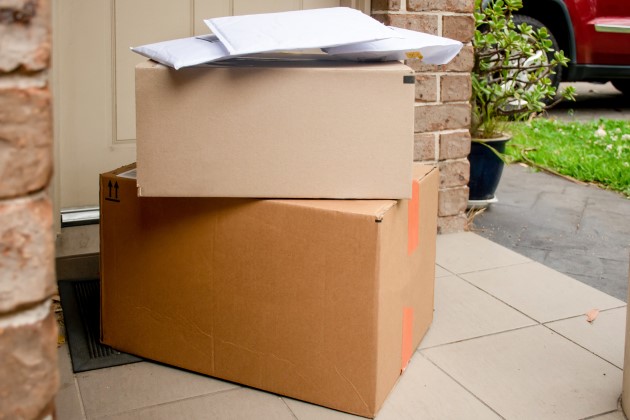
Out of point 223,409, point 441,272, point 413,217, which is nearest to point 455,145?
point 441,272

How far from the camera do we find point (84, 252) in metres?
2.46

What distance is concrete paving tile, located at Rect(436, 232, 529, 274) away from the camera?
277 centimetres

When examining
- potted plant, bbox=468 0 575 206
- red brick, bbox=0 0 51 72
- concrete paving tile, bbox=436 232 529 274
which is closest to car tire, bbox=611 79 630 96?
potted plant, bbox=468 0 575 206

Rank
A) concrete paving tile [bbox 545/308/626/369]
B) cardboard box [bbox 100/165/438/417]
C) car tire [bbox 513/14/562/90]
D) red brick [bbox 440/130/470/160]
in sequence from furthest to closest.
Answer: car tire [bbox 513/14/562/90], red brick [bbox 440/130/470/160], concrete paving tile [bbox 545/308/626/369], cardboard box [bbox 100/165/438/417]

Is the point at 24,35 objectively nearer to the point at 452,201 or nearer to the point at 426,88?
the point at 426,88

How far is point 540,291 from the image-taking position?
2557 millimetres

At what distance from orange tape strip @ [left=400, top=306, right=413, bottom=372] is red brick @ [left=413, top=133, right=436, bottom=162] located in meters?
1.11

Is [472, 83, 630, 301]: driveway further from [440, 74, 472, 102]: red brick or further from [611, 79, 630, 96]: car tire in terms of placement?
[611, 79, 630, 96]: car tire

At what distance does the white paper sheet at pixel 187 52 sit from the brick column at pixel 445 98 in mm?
1244

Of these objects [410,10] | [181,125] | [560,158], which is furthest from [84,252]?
[560,158]

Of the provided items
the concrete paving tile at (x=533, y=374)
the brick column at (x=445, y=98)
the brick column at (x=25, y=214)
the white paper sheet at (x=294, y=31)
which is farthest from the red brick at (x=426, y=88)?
the brick column at (x=25, y=214)

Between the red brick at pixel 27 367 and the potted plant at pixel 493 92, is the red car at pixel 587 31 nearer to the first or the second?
the potted plant at pixel 493 92

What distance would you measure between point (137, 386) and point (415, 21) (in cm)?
169

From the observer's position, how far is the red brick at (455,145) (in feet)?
9.96
